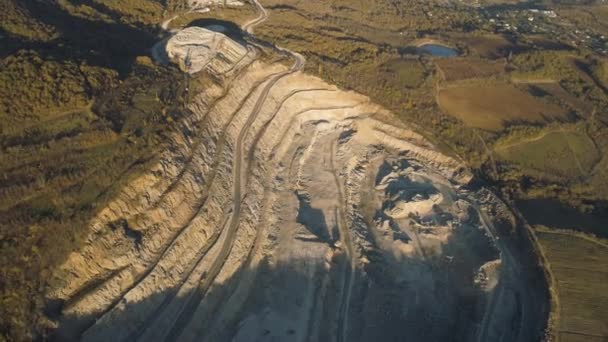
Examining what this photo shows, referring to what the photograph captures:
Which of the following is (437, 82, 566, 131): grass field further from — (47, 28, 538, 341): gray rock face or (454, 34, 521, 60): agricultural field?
(454, 34, 521, 60): agricultural field

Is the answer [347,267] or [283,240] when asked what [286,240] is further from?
[347,267]

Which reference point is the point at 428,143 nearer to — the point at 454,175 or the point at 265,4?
the point at 454,175

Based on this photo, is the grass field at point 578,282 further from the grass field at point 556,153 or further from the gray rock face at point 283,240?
the grass field at point 556,153

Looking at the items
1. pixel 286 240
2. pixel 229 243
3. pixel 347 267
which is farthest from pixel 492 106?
pixel 229 243

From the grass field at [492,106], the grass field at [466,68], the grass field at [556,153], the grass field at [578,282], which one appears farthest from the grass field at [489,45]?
the grass field at [578,282]

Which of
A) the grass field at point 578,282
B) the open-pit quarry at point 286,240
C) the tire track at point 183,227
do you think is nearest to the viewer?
the tire track at point 183,227
